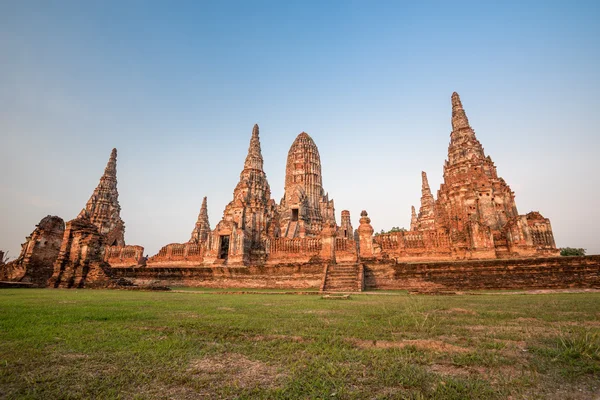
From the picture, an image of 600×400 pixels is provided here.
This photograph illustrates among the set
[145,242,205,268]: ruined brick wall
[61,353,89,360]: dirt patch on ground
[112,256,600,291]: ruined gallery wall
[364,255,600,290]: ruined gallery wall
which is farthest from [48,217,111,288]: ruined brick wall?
[61,353,89,360]: dirt patch on ground

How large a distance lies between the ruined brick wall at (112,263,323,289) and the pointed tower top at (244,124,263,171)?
18581mm

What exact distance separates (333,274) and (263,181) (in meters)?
21.6

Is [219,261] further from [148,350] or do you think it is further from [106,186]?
[106,186]

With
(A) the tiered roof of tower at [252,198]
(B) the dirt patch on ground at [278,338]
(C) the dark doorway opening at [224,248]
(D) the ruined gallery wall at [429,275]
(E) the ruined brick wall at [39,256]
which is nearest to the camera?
(B) the dirt patch on ground at [278,338]

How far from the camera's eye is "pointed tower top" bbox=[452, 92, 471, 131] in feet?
91.6

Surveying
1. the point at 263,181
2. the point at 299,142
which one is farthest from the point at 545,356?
the point at 299,142

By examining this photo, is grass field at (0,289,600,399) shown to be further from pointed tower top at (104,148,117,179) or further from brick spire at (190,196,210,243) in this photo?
pointed tower top at (104,148,117,179)

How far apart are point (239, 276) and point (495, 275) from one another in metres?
11.1

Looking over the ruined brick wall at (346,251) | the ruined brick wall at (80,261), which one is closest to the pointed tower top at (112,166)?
the ruined brick wall at (80,261)

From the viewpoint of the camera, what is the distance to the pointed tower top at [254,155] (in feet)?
109

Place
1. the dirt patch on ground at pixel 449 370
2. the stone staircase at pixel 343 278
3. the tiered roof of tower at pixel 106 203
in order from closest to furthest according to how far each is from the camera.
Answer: the dirt patch on ground at pixel 449 370, the stone staircase at pixel 343 278, the tiered roof of tower at pixel 106 203

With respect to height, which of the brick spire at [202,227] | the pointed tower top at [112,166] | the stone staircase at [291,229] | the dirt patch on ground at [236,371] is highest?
the pointed tower top at [112,166]

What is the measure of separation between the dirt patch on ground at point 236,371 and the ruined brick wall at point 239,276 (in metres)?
11.3

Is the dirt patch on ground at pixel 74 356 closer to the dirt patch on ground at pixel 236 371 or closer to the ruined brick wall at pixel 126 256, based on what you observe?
the dirt patch on ground at pixel 236 371
